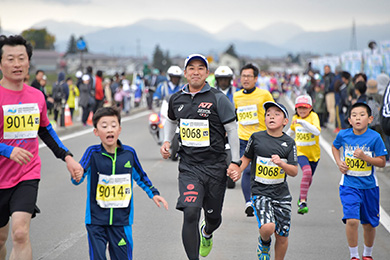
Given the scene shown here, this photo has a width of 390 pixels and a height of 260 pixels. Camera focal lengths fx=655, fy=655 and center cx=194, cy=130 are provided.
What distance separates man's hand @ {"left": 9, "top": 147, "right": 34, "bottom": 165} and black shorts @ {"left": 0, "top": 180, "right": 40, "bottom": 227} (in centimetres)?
29

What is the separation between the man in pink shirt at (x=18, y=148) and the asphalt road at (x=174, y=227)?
1.45m

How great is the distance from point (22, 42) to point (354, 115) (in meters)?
3.34

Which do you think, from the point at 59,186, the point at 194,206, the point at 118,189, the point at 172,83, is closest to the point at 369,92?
the point at 172,83

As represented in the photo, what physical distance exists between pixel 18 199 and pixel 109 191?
0.71m

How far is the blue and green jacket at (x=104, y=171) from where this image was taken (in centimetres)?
513

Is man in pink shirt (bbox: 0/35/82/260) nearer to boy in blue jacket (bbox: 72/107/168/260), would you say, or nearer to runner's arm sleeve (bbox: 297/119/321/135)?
boy in blue jacket (bbox: 72/107/168/260)

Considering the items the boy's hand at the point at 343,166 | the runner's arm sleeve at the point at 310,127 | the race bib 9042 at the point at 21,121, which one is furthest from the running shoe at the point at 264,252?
the runner's arm sleeve at the point at 310,127

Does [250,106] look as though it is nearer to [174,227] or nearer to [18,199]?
[174,227]

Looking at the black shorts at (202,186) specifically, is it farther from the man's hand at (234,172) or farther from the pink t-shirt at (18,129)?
the pink t-shirt at (18,129)

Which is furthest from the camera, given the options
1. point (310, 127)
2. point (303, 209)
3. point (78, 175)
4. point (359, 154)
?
point (310, 127)

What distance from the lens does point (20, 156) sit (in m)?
4.98

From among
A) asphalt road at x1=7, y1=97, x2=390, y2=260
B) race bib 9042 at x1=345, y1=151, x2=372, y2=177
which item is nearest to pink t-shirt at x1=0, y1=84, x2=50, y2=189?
asphalt road at x1=7, y1=97, x2=390, y2=260

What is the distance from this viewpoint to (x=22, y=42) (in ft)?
17.9

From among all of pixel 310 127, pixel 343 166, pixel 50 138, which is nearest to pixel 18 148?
pixel 50 138
